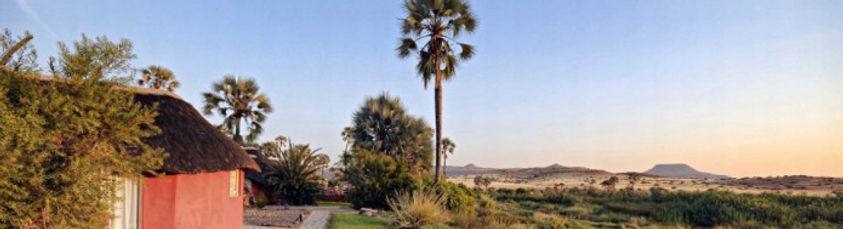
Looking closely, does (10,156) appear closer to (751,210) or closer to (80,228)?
(80,228)

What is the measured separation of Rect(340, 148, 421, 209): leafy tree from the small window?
7369 millimetres

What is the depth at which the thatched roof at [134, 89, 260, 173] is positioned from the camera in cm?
971

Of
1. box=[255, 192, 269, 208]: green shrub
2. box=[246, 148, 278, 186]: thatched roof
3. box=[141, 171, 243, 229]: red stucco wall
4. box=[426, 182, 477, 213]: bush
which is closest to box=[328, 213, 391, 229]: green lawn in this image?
box=[426, 182, 477, 213]: bush

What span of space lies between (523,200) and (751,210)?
11577 mm

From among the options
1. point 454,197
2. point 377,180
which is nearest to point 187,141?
point 454,197

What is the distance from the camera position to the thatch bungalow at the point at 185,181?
9.20 meters

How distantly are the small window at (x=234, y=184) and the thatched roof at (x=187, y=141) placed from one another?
0.46m

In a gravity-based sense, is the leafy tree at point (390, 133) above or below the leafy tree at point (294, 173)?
above

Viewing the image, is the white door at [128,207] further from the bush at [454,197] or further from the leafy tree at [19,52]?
the bush at [454,197]

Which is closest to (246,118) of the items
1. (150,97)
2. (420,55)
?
(420,55)

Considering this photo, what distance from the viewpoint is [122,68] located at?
7430 mm

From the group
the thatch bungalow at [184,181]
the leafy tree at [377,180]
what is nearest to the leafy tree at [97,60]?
the thatch bungalow at [184,181]

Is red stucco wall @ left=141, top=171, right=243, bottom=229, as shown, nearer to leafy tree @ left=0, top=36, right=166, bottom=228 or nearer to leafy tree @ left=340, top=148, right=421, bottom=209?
leafy tree @ left=0, top=36, right=166, bottom=228

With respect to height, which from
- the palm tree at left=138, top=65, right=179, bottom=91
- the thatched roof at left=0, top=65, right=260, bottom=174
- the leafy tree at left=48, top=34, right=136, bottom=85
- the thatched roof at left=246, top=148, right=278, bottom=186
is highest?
the palm tree at left=138, top=65, right=179, bottom=91
